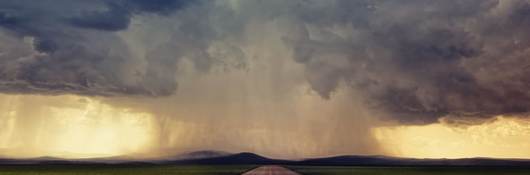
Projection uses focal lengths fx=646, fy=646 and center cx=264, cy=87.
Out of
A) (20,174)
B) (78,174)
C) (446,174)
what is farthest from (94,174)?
(446,174)

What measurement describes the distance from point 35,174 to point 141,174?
2289 centimetres

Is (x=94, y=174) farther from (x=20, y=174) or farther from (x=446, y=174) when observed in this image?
(x=446, y=174)

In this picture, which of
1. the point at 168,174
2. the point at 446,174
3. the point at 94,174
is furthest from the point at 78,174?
the point at 446,174

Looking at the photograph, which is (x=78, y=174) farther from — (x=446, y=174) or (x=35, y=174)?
(x=446, y=174)

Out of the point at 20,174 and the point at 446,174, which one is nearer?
the point at 20,174

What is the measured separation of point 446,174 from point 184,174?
66711 millimetres

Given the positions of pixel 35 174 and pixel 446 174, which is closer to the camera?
pixel 35 174

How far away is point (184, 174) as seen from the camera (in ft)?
439

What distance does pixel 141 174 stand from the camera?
13062 cm

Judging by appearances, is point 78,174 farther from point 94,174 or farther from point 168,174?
point 168,174

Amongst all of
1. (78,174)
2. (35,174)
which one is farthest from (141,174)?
(35,174)

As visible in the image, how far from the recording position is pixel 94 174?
424ft

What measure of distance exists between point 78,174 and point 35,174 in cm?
879

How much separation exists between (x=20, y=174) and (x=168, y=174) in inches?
1248
